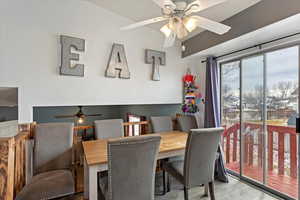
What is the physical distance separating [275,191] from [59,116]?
15.0 feet

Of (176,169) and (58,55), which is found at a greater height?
(58,55)

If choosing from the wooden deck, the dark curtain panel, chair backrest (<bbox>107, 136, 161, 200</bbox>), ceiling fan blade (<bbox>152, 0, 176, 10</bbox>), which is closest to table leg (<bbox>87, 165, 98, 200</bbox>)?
chair backrest (<bbox>107, 136, 161, 200</bbox>)

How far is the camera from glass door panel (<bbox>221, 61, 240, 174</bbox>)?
112 inches

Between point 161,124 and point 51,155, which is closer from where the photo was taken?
Answer: point 51,155

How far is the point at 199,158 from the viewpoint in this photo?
5.82ft

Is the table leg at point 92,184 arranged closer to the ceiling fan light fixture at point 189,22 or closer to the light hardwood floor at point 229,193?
the light hardwood floor at point 229,193

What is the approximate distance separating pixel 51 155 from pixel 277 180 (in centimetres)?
311

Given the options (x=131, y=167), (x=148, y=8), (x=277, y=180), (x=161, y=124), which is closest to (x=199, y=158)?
(x=131, y=167)

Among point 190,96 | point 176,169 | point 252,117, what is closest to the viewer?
point 176,169

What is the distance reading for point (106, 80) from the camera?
262 centimetres

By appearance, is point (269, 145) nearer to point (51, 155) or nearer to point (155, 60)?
point (155, 60)

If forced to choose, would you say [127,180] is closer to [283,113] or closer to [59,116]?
[283,113]

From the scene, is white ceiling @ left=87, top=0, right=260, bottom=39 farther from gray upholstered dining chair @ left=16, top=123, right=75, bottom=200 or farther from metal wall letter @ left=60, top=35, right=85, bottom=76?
gray upholstered dining chair @ left=16, top=123, right=75, bottom=200

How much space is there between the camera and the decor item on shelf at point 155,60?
117 inches
